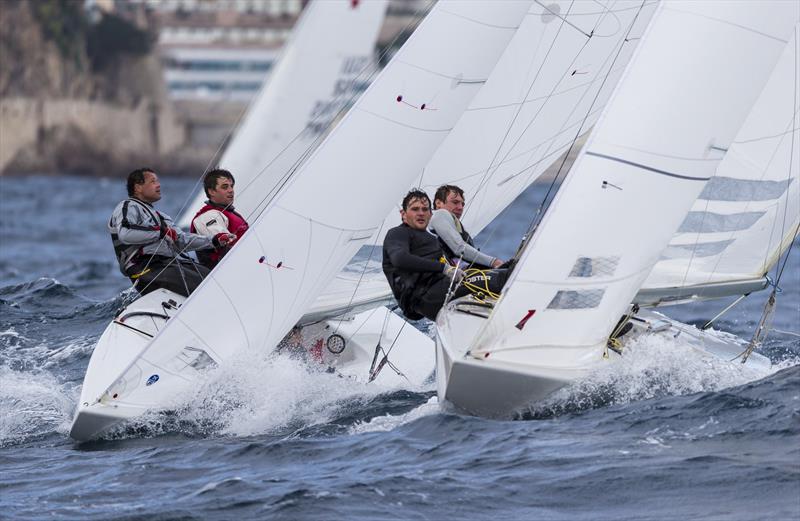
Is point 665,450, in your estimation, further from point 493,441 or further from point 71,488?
point 71,488

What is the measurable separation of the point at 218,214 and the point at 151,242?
415 mm

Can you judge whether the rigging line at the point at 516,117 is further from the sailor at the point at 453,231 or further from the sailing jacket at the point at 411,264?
the sailing jacket at the point at 411,264

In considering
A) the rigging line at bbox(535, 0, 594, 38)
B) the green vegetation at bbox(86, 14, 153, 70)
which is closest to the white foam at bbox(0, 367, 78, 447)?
the rigging line at bbox(535, 0, 594, 38)

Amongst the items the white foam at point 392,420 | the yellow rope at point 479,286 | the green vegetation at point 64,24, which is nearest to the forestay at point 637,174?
the white foam at point 392,420

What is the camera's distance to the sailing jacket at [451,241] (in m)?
7.60

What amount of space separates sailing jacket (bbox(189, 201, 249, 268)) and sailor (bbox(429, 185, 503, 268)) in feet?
3.75

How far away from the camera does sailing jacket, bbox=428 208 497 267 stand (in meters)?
7.60

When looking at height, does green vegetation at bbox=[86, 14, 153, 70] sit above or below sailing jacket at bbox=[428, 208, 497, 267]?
below

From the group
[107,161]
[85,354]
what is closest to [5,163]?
[107,161]

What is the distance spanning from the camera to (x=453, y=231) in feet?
25.0

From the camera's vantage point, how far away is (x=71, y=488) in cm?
582

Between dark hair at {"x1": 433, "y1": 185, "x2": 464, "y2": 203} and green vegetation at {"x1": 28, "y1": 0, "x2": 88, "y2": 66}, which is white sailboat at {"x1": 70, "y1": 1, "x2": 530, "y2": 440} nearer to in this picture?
dark hair at {"x1": 433, "y1": 185, "x2": 464, "y2": 203}

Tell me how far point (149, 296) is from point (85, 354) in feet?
4.46

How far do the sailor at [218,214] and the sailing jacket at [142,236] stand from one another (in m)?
0.13
